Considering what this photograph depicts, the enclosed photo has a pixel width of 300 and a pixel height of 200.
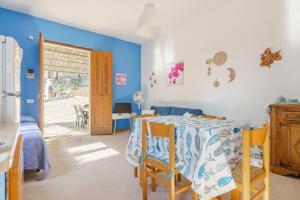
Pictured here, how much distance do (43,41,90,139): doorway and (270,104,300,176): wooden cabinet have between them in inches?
180

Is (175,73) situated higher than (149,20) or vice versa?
(149,20)

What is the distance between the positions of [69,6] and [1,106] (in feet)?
9.54

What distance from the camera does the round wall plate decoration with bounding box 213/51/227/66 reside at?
3.51 metres

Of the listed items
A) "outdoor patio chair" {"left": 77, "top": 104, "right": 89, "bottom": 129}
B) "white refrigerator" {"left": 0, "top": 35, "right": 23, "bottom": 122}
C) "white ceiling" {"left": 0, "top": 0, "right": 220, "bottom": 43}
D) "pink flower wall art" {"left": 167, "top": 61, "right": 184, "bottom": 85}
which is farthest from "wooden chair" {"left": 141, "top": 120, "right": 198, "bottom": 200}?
"outdoor patio chair" {"left": 77, "top": 104, "right": 89, "bottom": 129}

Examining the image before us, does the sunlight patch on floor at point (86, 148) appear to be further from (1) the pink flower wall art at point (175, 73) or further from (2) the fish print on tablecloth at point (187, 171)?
(2) the fish print on tablecloth at point (187, 171)

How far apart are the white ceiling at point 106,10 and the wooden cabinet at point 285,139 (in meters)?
2.35

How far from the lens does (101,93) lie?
504cm

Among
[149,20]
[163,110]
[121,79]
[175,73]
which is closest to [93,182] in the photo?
[149,20]

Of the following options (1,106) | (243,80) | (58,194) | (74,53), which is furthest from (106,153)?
(74,53)

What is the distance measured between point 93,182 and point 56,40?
3.64 meters

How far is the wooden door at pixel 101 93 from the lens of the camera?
16.3 ft

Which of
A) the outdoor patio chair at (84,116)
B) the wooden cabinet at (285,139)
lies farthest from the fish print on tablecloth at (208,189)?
the outdoor patio chair at (84,116)

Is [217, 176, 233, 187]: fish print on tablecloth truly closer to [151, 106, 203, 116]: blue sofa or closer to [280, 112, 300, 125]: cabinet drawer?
[280, 112, 300, 125]: cabinet drawer

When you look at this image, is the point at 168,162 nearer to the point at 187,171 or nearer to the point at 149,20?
the point at 187,171
